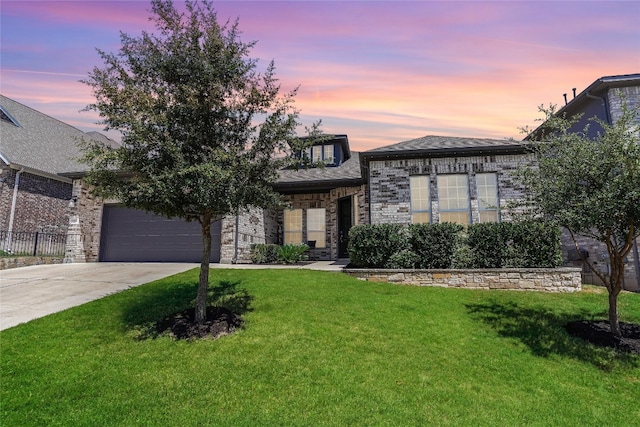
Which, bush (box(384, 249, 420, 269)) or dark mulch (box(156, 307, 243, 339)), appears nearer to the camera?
dark mulch (box(156, 307, 243, 339))

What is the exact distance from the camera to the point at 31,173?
1619 cm

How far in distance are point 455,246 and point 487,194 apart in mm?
2978

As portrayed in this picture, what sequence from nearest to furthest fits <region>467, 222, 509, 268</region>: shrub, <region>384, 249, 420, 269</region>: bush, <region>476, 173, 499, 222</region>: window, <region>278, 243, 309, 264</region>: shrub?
<region>467, 222, 509, 268</region>: shrub, <region>384, 249, 420, 269</region>: bush, <region>476, 173, 499, 222</region>: window, <region>278, 243, 309, 264</region>: shrub

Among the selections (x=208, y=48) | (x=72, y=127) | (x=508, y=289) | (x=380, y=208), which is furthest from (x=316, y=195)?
(x=72, y=127)

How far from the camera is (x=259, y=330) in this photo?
607cm

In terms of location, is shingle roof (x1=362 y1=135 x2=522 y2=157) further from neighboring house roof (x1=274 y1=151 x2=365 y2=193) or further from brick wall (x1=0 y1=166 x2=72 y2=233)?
brick wall (x1=0 y1=166 x2=72 y2=233)

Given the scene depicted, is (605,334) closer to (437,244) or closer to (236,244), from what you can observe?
(437,244)

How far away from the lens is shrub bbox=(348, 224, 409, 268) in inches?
402

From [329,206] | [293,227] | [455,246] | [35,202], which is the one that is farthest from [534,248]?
[35,202]

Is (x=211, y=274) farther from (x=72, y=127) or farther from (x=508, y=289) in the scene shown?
(x=72, y=127)

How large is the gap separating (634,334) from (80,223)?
61.8 feet

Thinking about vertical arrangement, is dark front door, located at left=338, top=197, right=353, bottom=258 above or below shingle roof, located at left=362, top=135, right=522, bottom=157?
below

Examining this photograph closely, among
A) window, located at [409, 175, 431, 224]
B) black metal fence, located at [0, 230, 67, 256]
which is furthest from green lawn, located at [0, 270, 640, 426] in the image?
black metal fence, located at [0, 230, 67, 256]

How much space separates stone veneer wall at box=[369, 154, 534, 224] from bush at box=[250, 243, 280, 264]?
4.67 meters
